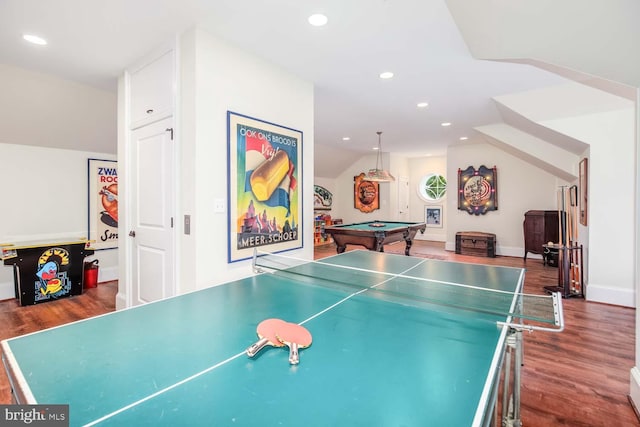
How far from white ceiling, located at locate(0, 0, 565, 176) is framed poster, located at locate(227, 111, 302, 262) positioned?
0.69 meters

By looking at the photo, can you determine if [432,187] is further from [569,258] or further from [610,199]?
[610,199]

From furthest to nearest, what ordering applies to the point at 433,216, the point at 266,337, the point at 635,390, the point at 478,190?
the point at 433,216, the point at 478,190, the point at 635,390, the point at 266,337

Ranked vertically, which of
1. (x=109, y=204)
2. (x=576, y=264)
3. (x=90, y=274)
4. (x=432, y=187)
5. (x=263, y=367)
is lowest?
(x=90, y=274)

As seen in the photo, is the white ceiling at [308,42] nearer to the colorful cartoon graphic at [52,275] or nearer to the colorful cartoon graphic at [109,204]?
the colorful cartoon graphic at [109,204]

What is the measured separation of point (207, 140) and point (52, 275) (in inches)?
124

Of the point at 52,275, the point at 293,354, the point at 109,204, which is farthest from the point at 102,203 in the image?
the point at 293,354

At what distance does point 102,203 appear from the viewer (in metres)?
4.68

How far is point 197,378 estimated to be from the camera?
0.84 metres

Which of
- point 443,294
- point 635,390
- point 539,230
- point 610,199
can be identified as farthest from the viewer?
point 539,230

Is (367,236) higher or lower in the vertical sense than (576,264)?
higher

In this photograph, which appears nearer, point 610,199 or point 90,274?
point 610,199

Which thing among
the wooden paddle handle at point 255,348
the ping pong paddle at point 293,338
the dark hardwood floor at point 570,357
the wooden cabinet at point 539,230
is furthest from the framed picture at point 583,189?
the wooden paddle handle at point 255,348

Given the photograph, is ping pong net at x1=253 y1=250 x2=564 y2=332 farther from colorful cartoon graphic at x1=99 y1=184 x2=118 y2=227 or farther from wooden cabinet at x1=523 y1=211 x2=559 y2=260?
wooden cabinet at x1=523 y1=211 x2=559 y2=260

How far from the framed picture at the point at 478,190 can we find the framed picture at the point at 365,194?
7.31 ft
